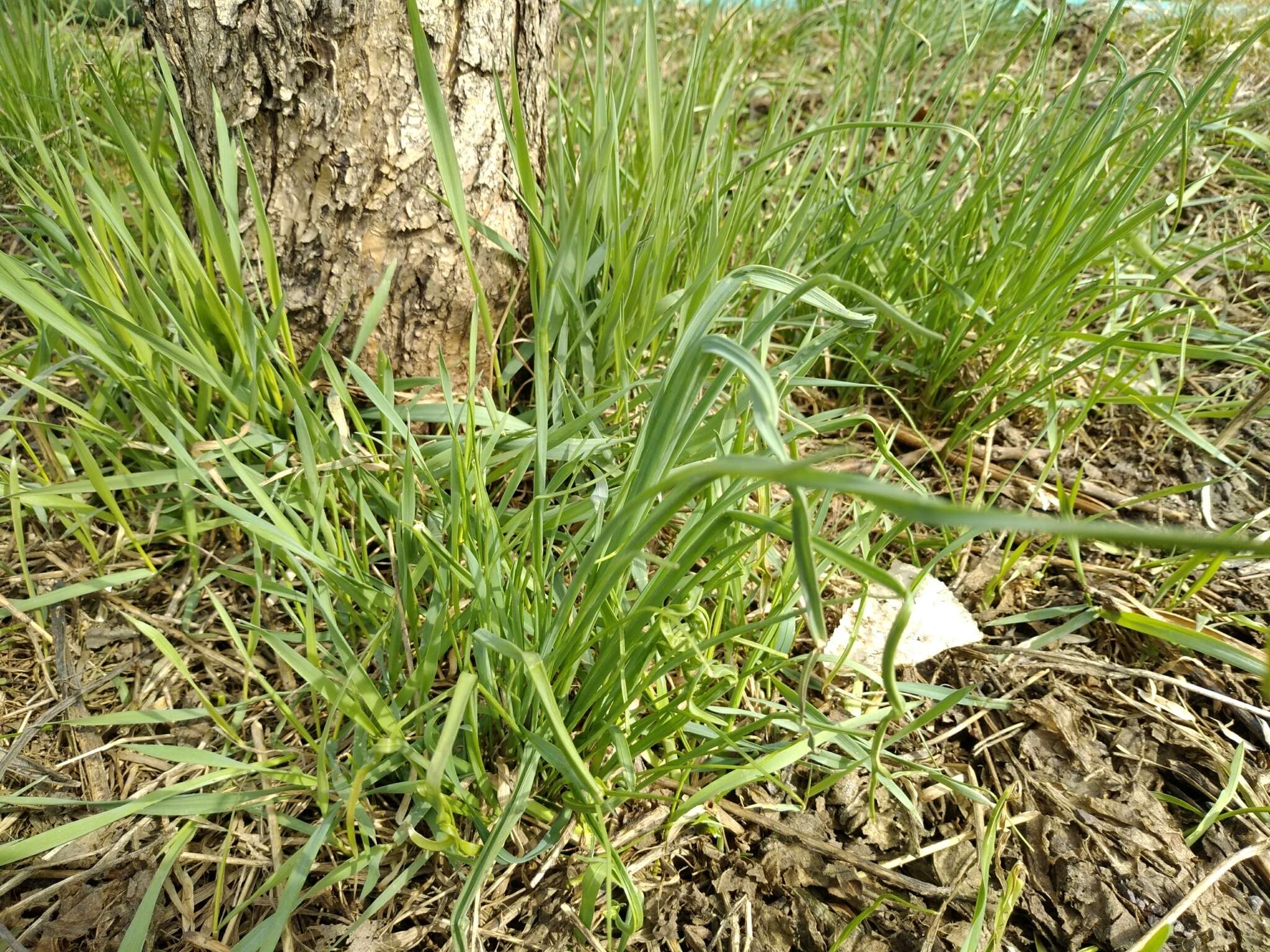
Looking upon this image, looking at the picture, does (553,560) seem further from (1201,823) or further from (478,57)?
(1201,823)

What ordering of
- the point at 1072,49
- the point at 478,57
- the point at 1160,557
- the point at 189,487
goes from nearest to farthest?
the point at 189,487
the point at 478,57
the point at 1160,557
the point at 1072,49

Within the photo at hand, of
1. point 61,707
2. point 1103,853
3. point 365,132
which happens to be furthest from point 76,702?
point 1103,853

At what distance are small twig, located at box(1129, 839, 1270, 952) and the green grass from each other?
0.83 feet

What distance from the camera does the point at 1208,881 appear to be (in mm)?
1027

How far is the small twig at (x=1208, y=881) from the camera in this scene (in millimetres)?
1006

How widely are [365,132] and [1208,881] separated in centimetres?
153

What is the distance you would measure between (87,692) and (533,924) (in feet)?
2.35

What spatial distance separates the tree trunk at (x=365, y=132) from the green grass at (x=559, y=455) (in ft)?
0.30

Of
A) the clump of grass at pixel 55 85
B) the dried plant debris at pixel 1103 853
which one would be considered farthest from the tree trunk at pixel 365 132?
the dried plant debris at pixel 1103 853

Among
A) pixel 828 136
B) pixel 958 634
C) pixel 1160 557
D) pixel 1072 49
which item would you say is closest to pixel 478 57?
pixel 828 136

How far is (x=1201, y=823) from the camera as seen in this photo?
3.59 feet

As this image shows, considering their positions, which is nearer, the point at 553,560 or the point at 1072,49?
the point at 553,560

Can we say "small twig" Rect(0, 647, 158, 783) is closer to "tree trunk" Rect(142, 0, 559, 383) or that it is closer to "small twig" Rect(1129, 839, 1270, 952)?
"tree trunk" Rect(142, 0, 559, 383)

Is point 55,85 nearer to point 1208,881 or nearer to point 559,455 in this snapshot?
point 559,455
